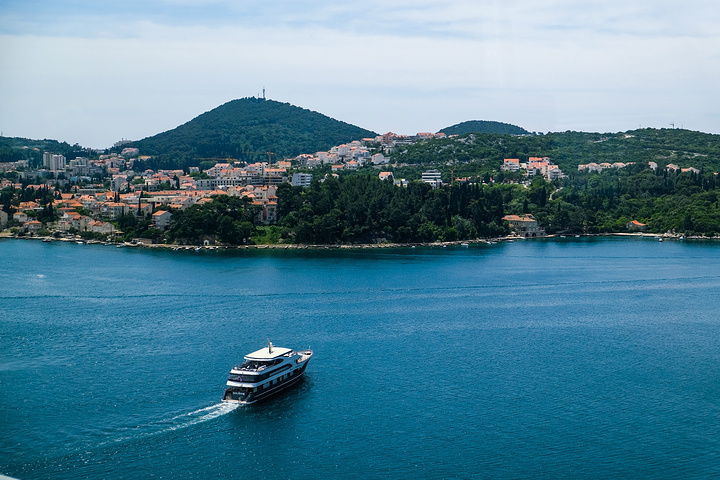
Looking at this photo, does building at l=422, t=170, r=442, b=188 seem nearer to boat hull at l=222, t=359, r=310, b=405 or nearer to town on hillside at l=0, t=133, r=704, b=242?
town on hillside at l=0, t=133, r=704, b=242

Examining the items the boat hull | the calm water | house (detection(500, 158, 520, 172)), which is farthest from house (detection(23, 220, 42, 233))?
house (detection(500, 158, 520, 172))

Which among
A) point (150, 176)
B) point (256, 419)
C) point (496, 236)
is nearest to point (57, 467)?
point (256, 419)

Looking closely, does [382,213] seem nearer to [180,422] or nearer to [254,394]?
[254,394]

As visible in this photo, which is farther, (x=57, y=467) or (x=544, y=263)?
(x=544, y=263)

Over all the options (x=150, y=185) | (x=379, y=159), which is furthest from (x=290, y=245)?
(x=379, y=159)

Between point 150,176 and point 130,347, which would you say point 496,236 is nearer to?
point 130,347

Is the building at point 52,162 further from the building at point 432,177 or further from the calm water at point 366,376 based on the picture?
the calm water at point 366,376

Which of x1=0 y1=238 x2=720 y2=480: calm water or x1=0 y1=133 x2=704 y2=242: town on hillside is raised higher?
x1=0 y1=133 x2=704 y2=242: town on hillside

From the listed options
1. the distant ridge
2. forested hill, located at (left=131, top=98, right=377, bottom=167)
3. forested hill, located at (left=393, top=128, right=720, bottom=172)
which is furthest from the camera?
the distant ridge
